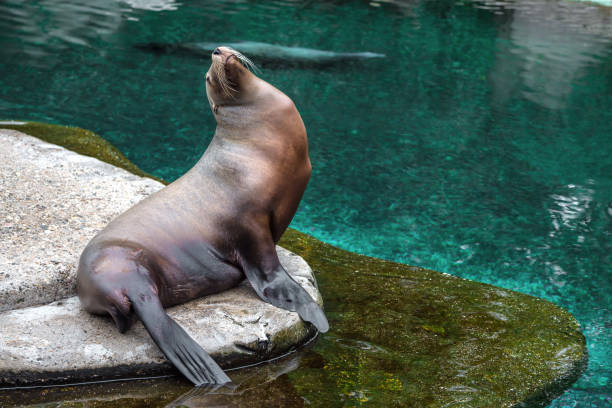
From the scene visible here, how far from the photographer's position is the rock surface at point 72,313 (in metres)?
3.01

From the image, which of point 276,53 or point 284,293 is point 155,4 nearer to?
point 276,53

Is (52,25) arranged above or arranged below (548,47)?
above

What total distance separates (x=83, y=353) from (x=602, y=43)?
39.3 feet

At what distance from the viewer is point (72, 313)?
3.28m

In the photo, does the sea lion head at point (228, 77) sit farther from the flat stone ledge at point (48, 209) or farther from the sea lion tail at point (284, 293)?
the flat stone ledge at point (48, 209)

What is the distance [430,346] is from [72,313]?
1.72 m

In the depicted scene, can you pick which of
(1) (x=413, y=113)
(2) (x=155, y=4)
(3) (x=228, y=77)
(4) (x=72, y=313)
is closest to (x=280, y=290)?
(4) (x=72, y=313)

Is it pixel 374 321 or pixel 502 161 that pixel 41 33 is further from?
pixel 374 321

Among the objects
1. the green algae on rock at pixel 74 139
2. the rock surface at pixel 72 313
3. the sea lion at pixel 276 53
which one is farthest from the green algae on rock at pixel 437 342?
the sea lion at pixel 276 53

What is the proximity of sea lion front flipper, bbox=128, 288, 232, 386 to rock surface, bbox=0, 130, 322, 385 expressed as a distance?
4.6 inches

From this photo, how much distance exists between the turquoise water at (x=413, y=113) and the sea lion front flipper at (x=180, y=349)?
5.21 feet

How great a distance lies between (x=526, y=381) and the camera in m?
3.27

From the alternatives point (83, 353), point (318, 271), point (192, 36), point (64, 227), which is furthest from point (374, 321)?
point (192, 36)

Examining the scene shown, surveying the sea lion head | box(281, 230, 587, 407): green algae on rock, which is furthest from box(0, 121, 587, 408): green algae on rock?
the sea lion head
